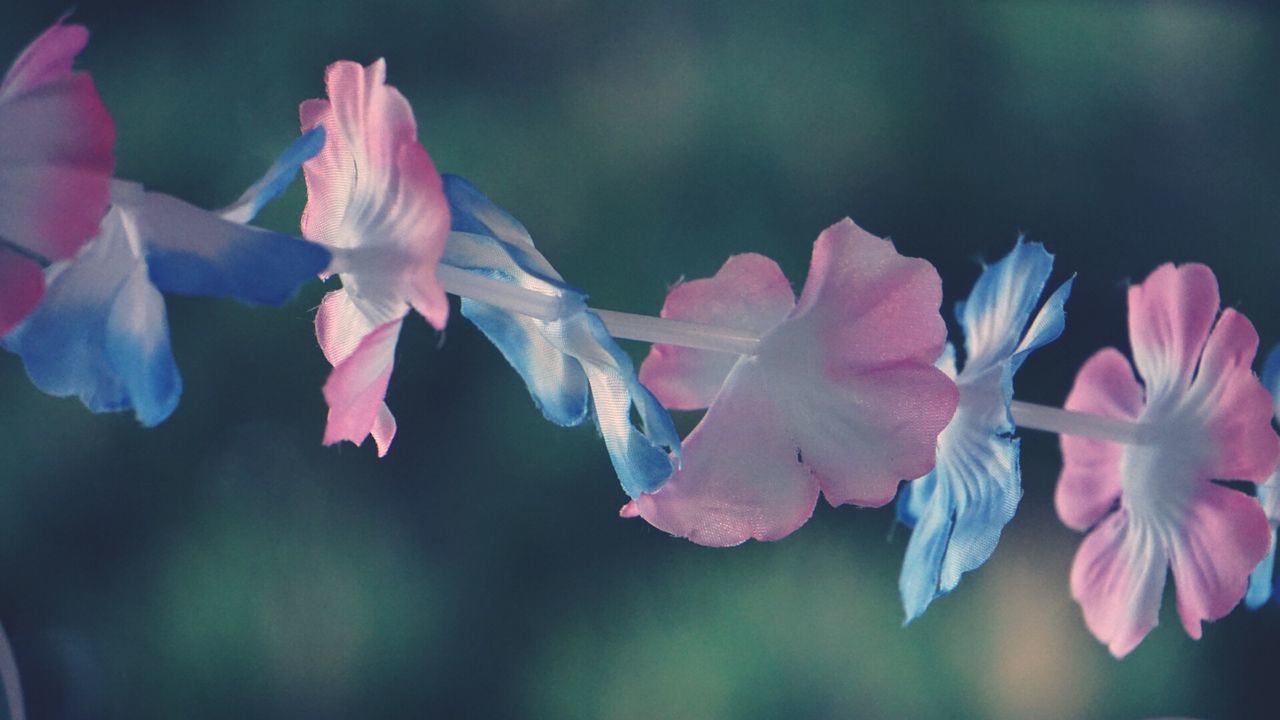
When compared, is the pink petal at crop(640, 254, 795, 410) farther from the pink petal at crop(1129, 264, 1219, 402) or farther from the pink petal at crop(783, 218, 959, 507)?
the pink petal at crop(1129, 264, 1219, 402)

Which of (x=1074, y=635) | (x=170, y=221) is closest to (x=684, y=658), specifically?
(x=1074, y=635)

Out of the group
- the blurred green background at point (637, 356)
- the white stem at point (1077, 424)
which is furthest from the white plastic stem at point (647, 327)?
the blurred green background at point (637, 356)

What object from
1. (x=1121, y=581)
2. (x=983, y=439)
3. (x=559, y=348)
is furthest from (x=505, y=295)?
(x=1121, y=581)

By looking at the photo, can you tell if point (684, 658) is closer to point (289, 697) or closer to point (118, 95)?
point (289, 697)

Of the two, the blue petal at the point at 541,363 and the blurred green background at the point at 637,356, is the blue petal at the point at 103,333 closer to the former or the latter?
the blue petal at the point at 541,363

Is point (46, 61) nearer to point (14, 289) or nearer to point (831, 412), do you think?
point (14, 289)

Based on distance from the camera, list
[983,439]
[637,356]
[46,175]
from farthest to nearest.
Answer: [637,356], [983,439], [46,175]
